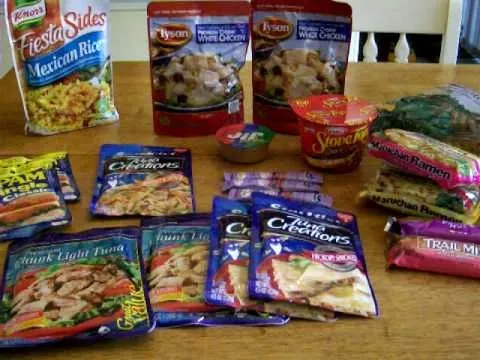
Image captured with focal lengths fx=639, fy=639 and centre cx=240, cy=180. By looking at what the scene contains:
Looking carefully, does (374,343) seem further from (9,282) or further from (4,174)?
(4,174)

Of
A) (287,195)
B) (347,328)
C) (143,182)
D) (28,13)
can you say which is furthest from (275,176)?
(28,13)

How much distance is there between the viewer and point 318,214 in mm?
811

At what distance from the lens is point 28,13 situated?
40.1 inches

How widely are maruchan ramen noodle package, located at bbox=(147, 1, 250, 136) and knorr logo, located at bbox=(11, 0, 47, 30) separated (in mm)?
180

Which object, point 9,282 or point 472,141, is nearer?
point 9,282

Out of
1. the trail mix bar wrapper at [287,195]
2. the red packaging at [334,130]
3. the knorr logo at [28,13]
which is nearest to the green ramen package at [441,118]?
the red packaging at [334,130]

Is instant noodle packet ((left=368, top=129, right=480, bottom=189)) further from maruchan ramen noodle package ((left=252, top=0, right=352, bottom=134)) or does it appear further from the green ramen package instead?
maruchan ramen noodle package ((left=252, top=0, right=352, bottom=134))

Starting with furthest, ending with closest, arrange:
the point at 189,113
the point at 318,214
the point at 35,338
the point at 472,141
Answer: the point at 189,113 → the point at 472,141 → the point at 318,214 → the point at 35,338

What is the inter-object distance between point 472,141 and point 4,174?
67cm

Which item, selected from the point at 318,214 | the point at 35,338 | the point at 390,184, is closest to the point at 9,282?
the point at 35,338

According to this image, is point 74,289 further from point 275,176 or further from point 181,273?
point 275,176

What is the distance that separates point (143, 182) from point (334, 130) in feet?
0.94

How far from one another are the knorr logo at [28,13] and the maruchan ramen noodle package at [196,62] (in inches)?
7.1

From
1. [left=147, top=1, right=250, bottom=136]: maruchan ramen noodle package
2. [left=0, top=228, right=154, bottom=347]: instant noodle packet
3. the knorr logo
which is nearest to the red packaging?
[left=147, top=1, right=250, bottom=136]: maruchan ramen noodle package
